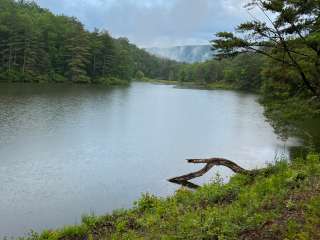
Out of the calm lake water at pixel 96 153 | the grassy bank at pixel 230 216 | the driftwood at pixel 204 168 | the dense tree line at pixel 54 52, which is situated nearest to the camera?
the grassy bank at pixel 230 216

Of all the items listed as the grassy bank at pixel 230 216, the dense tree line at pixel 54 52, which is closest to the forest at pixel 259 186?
the grassy bank at pixel 230 216

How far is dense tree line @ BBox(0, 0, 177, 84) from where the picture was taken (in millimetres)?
77688

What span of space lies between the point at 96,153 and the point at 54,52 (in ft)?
234

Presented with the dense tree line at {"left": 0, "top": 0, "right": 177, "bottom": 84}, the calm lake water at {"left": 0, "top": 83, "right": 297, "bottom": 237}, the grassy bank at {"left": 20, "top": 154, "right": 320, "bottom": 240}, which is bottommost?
the calm lake water at {"left": 0, "top": 83, "right": 297, "bottom": 237}

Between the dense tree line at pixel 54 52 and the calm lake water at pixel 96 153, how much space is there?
40.5 metres

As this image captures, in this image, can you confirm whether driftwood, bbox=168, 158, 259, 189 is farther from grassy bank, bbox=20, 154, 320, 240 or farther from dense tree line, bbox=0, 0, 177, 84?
dense tree line, bbox=0, 0, 177, 84

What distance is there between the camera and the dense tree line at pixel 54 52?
77688mm

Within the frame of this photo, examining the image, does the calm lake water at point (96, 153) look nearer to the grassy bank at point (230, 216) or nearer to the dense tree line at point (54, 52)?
the grassy bank at point (230, 216)

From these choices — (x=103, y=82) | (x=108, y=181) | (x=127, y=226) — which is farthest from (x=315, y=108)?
(x=103, y=82)

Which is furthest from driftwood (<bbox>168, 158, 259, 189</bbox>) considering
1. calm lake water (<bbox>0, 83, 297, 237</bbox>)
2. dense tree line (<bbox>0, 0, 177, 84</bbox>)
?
dense tree line (<bbox>0, 0, 177, 84</bbox>)

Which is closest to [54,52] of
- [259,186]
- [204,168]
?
[204,168]

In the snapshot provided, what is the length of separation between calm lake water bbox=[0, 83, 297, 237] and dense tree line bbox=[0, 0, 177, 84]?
133 feet

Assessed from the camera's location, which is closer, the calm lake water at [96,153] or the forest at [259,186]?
the forest at [259,186]

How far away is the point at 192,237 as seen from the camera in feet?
22.4
